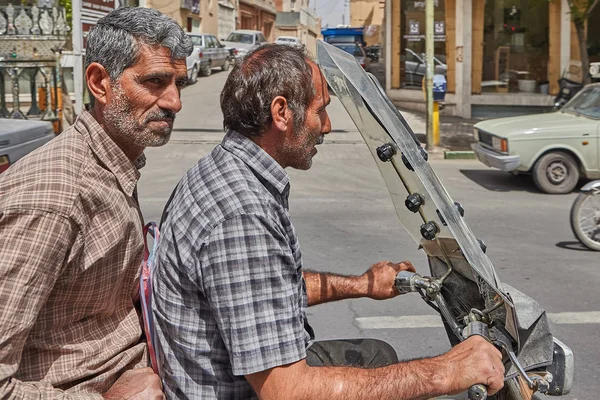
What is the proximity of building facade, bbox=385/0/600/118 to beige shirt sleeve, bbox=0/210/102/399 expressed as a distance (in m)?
19.3

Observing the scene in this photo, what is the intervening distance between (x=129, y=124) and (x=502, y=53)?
778 inches

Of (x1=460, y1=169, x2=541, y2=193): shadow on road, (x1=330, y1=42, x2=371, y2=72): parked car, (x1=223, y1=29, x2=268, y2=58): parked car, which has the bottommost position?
(x1=460, y1=169, x2=541, y2=193): shadow on road

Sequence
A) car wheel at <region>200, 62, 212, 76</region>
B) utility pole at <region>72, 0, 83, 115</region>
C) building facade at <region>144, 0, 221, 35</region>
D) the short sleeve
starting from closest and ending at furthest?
the short sleeve, utility pole at <region>72, 0, 83, 115</region>, car wheel at <region>200, 62, 212, 76</region>, building facade at <region>144, 0, 221, 35</region>

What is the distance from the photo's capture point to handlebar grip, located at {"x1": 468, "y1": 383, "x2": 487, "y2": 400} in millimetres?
1992

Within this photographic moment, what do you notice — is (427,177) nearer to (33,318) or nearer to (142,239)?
(142,239)

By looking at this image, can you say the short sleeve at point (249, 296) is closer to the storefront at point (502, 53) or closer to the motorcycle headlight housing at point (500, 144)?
the motorcycle headlight housing at point (500, 144)

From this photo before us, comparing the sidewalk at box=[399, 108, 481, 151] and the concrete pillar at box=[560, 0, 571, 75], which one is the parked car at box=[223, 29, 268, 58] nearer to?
the sidewalk at box=[399, 108, 481, 151]

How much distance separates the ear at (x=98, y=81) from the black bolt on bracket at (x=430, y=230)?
3.01 feet

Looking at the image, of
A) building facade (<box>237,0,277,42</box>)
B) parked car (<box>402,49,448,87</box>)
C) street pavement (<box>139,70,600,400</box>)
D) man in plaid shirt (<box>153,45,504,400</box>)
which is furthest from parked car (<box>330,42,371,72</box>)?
man in plaid shirt (<box>153,45,504,400</box>)

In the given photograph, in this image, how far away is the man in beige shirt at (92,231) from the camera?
1.87 metres

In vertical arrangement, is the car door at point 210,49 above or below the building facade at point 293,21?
below

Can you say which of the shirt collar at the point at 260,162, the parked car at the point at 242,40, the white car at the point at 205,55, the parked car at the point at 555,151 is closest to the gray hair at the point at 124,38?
the shirt collar at the point at 260,162

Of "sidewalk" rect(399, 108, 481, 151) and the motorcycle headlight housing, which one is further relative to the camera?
"sidewalk" rect(399, 108, 481, 151)

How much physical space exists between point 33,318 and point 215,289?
418 millimetres
